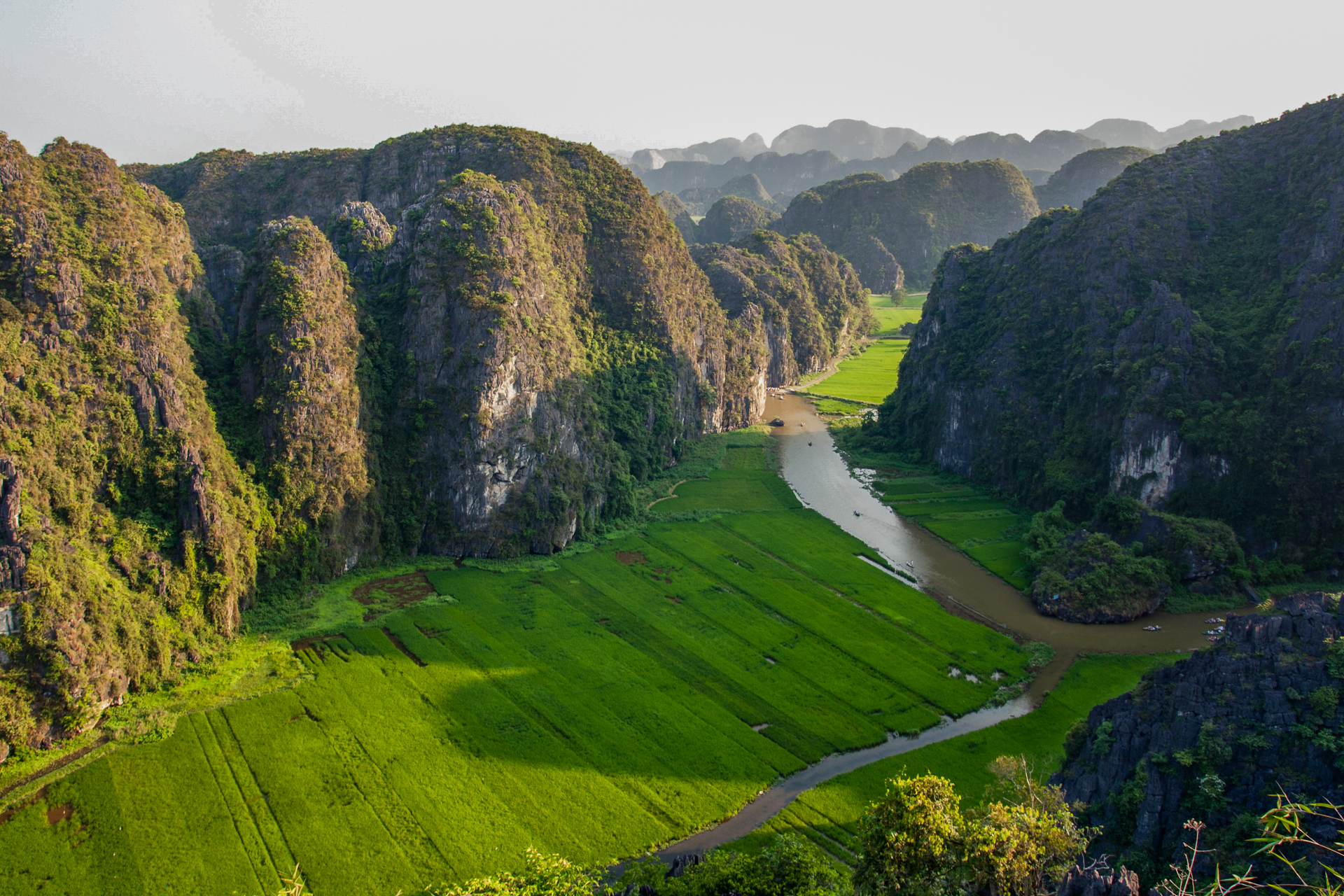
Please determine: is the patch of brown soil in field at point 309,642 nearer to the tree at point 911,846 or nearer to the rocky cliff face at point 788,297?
the tree at point 911,846

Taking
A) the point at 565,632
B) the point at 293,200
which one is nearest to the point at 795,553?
the point at 565,632

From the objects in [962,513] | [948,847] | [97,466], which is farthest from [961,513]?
[97,466]

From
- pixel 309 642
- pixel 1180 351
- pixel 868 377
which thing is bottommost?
pixel 309 642

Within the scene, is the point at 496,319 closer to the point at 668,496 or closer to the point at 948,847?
the point at 668,496

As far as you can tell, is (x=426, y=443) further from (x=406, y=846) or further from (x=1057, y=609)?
(x=1057, y=609)

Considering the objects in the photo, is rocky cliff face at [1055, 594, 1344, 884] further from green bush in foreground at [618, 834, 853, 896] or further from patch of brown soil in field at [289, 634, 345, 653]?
patch of brown soil in field at [289, 634, 345, 653]

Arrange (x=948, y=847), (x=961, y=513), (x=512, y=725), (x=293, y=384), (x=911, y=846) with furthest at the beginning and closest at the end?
(x=961, y=513)
(x=293, y=384)
(x=512, y=725)
(x=948, y=847)
(x=911, y=846)

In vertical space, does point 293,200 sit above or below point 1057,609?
above
